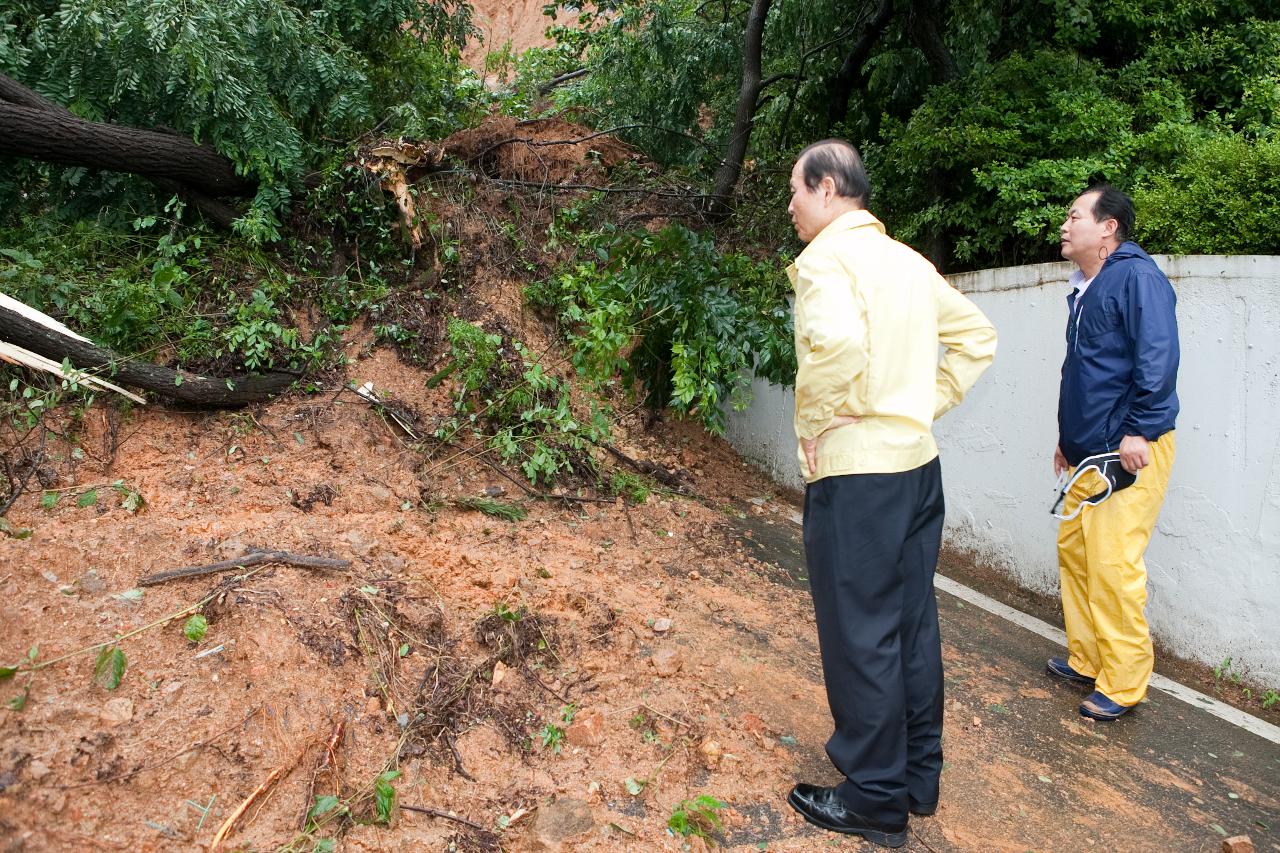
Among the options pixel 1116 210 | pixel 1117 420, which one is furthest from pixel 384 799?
pixel 1116 210

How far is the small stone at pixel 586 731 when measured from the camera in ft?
9.81

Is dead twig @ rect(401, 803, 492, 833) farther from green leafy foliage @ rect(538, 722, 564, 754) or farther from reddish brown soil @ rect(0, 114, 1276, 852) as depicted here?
green leafy foliage @ rect(538, 722, 564, 754)

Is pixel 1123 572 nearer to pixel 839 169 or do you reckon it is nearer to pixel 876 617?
pixel 876 617

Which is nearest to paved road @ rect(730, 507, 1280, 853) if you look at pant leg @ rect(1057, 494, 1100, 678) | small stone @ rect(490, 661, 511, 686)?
pant leg @ rect(1057, 494, 1100, 678)

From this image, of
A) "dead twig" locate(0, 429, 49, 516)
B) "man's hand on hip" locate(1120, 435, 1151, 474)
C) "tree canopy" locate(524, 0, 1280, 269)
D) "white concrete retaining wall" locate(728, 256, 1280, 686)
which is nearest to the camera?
"man's hand on hip" locate(1120, 435, 1151, 474)

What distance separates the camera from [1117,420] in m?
3.49

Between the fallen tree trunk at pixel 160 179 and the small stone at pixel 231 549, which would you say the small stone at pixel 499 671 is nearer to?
the small stone at pixel 231 549

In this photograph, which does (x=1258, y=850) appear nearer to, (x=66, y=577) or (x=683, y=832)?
(x=683, y=832)

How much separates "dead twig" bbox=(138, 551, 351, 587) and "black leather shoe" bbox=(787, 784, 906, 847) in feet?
6.16

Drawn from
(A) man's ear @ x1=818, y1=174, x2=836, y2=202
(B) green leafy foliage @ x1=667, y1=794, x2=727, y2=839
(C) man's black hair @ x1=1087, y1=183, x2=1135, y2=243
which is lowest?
(B) green leafy foliage @ x1=667, y1=794, x2=727, y2=839

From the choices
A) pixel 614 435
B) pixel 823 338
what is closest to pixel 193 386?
pixel 614 435

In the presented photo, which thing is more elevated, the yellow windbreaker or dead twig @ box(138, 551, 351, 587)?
the yellow windbreaker

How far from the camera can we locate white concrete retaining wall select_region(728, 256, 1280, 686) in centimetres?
366

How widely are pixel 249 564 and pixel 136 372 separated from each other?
192cm
